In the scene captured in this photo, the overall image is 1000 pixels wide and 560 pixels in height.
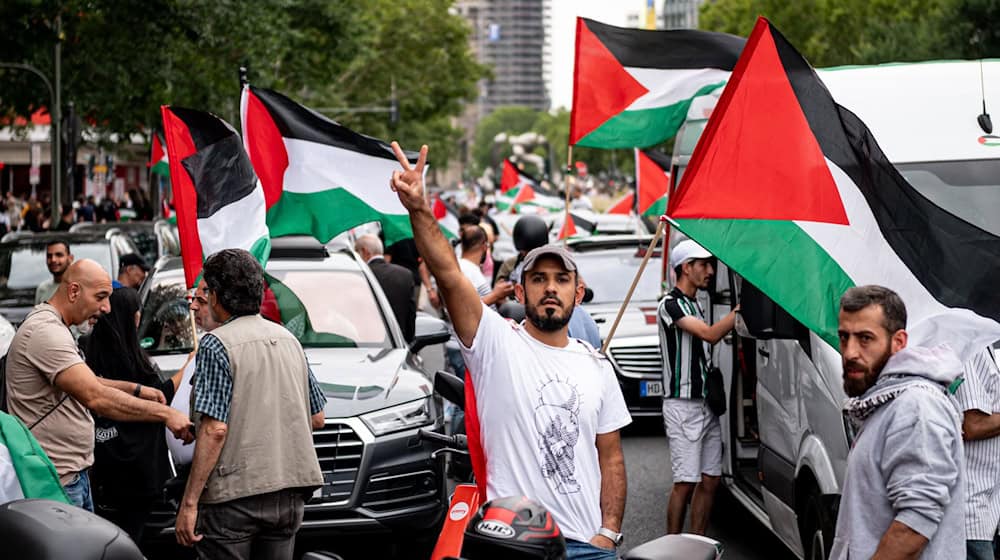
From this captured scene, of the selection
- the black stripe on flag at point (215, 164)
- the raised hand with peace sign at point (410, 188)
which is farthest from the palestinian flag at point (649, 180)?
the raised hand with peace sign at point (410, 188)

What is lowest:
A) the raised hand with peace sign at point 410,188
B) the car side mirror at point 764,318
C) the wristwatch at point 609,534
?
the wristwatch at point 609,534

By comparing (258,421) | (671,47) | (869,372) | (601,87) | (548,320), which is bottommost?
(258,421)

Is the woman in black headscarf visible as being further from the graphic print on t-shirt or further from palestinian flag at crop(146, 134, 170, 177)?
palestinian flag at crop(146, 134, 170, 177)

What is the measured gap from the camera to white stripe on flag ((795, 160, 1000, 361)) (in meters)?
5.37

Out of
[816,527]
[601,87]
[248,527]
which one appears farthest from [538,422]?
[601,87]

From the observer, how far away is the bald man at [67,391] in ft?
19.6

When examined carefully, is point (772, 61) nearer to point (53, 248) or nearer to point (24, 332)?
point (24, 332)

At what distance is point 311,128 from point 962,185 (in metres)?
4.37

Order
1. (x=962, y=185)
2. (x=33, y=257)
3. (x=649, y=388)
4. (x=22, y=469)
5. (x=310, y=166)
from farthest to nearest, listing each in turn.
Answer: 1. (x=33, y=257)
2. (x=649, y=388)
3. (x=310, y=166)
4. (x=962, y=185)
5. (x=22, y=469)

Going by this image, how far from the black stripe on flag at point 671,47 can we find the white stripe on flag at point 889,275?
509cm

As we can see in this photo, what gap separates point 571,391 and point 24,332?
256cm

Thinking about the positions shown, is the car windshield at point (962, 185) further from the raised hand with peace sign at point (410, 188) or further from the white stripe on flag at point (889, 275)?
the raised hand with peace sign at point (410, 188)

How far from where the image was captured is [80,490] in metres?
6.17

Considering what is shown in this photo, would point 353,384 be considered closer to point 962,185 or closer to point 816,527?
point 816,527
